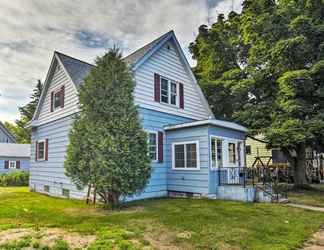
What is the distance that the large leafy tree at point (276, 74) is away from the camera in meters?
12.0

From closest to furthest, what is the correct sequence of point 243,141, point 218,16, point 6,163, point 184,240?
point 184,240, point 243,141, point 218,16, point 6,163

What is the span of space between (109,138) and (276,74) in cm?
1047

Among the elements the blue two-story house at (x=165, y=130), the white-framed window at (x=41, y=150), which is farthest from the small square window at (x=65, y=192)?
the white-framed window at (x=41, y=150)

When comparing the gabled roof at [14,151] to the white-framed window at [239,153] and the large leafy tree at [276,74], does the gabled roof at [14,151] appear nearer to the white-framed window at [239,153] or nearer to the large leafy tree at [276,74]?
the large leafy tree at [276,74]

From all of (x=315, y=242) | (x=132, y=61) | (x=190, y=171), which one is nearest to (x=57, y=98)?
(x=132, y=61)

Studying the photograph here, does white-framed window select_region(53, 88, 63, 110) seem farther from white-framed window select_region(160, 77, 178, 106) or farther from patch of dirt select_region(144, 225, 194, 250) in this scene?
patch of dirt select_region(144, 225, 194, 250)

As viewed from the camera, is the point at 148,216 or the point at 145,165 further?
the point at 145,165

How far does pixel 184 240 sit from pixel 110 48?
22.1 ft

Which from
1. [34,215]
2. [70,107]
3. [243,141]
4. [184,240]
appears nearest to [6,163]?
[70,107]

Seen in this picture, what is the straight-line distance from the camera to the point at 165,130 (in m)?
11.9

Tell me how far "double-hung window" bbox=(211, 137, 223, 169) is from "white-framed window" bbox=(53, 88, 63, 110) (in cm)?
775

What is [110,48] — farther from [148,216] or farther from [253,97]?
[253,97]

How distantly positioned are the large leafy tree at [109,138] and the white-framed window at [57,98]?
14.7 feet

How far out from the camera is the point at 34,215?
24.7 feet
